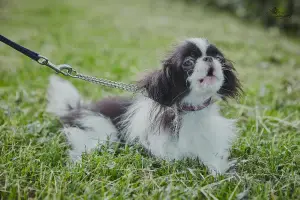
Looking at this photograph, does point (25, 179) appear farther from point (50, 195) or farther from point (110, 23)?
point (110, 23)

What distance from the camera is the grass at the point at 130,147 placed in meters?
2.22

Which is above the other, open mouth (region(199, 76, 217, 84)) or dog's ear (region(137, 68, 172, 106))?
open mouth (region(199, 76, 217, 84))

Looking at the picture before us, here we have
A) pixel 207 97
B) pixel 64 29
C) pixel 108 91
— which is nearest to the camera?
pixel 207 97

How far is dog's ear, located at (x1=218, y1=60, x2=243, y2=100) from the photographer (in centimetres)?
263

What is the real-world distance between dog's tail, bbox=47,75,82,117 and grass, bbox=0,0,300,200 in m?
0.15

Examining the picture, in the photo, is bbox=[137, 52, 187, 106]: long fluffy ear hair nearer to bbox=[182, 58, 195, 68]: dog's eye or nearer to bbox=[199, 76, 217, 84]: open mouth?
bbox=[182, 58, 195, 68]: dog's eye

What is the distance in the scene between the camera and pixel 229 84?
8.74 ft

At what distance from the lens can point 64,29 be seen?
8.95 m

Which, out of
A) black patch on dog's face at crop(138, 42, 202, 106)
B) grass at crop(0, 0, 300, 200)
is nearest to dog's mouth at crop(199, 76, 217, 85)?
black patch on dog's face at crop(138, 42, 202, 106)

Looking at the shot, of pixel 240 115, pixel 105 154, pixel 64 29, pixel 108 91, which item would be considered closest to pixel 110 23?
pixel 64 29

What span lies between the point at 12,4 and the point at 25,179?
469 inches

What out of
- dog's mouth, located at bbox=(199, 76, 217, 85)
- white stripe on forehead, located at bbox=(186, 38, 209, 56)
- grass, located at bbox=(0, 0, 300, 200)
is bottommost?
grass, located at bbox=(0, 0, 300, 200)

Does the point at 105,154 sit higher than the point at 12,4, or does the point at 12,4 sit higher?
the point at 12,4

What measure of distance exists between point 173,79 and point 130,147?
0.70m
